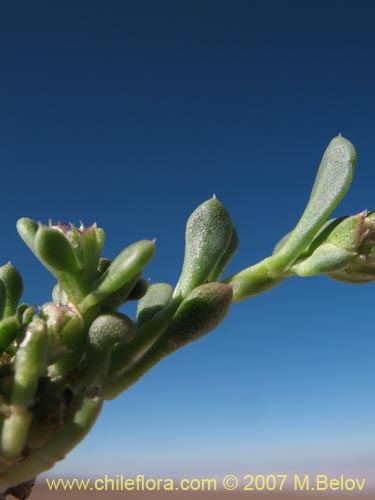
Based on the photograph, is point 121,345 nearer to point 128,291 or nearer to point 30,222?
point 128,291

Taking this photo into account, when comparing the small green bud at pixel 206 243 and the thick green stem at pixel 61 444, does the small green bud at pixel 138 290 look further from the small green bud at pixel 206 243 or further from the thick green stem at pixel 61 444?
the thick green stem at pixel 61 444

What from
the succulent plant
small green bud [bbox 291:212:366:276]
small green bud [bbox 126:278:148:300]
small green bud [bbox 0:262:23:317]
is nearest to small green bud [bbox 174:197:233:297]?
the succulent plant

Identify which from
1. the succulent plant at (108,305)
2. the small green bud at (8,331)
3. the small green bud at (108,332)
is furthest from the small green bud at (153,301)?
the small green bud at (8,331)

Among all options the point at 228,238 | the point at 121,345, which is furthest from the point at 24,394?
the point at 228,238

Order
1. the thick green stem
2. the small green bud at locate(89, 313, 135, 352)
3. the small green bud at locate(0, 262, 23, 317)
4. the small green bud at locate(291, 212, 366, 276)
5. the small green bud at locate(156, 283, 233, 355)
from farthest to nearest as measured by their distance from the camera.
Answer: the small green bud at locate(0, 262, 23, 317), the small green bud at locate(291, 212, 366, 276), the small green bud at locate(156, 283, 233, 355), the small green bud at locate(89, 313, 135, 352), the thick green stem

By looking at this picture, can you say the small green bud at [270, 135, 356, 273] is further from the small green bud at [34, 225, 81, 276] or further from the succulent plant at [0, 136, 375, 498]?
the small green bud at [34, 225, 81, 276]

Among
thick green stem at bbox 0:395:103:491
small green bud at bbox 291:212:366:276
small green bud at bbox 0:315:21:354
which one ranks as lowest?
thick green stem at bbox 0:395:103:491

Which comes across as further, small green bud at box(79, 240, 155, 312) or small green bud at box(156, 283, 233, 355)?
small green bud at box(156, 283, 233, 355)

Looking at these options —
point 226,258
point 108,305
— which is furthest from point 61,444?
point 226,258

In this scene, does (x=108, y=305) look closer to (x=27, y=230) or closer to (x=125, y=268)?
(x=125, y=268)
